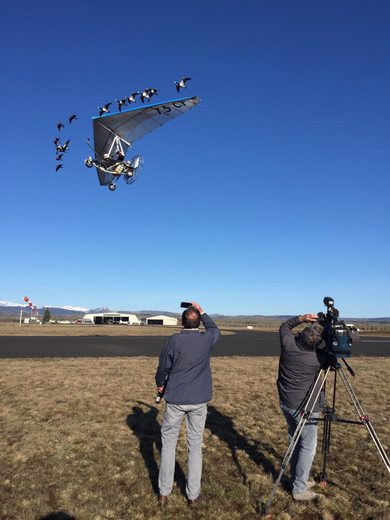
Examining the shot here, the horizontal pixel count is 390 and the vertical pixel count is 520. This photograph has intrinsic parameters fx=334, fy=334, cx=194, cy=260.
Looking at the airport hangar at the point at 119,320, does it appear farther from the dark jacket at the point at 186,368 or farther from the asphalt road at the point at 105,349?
the dark jacket at the point at 186,368

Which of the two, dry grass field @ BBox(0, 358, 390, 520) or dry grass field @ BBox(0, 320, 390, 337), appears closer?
dry grass field @ BBox(0, 358, 390, 520)

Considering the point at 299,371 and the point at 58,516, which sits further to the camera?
the point at 299,371

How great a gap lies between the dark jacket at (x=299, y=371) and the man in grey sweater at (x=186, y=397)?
102cm

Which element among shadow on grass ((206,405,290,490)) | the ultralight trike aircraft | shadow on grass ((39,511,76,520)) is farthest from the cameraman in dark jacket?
the ultralight trike aircraft

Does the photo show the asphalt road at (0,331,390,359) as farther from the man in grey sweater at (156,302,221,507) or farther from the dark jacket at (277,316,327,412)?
the dark jacket at (277,316,327,412)

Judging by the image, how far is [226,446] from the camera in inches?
230

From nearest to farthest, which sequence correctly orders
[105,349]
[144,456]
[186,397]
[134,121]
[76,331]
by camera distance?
[186,397]
[144,456]
[134,121]
[105,349]
[76,331]

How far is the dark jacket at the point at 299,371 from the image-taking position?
13.5 ft

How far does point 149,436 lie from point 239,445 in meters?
1.66

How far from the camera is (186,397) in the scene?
391cm

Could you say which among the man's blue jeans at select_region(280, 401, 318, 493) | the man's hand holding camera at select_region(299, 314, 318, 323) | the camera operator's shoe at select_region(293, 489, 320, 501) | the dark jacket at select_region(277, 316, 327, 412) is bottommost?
the camera operator's shoe at select_region(293, 489, 320, 501)

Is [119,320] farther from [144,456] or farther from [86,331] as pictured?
[144,456]

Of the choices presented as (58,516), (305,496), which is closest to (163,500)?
(58,516)

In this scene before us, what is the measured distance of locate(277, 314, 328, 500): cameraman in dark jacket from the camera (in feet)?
13.2
